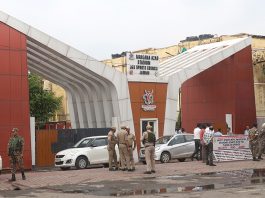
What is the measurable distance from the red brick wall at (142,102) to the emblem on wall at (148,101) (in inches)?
6.6

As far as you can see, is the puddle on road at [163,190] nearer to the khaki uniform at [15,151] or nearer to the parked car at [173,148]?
the khaki uniform at [15,151]

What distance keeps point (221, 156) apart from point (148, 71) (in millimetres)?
7538

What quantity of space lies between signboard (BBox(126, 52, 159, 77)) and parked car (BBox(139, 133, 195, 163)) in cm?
446

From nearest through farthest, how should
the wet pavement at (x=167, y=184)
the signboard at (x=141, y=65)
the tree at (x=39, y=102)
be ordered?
1. the wet pavement at (x=167, y=184)
2. the signboard at (x=141, y=65)
3. the tree at (x=39, y=102)

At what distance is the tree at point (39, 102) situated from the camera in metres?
48.7

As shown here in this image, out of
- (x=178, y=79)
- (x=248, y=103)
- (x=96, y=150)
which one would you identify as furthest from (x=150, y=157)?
(x=248, y=103)

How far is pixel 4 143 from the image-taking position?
22438 mm

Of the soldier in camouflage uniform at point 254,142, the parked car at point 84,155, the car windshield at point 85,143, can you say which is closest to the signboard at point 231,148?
the soldier in camouflage uniform at point 254,142

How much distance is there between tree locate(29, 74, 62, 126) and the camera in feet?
160

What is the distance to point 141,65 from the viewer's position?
95.0ft

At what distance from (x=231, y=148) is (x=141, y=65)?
7423 millimetres

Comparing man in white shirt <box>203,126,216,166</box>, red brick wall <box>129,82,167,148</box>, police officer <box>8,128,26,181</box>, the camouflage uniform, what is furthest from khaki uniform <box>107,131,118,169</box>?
red brick wall <box>129,82,167,148</box>

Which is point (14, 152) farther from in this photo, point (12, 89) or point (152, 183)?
point (12, 89)

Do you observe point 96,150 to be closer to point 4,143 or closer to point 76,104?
point 4,143
